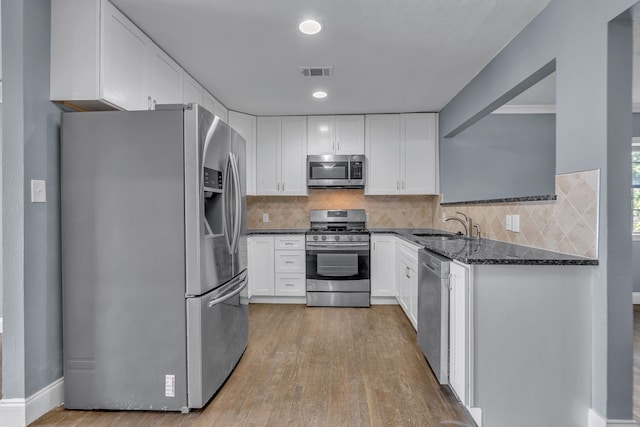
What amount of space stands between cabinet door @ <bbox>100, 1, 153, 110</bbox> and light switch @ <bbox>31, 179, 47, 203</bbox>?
0.59m

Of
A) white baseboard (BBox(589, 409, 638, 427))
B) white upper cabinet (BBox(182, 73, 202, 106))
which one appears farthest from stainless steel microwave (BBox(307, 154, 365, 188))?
white baseboard (BBox(589, 409, 638, 427))

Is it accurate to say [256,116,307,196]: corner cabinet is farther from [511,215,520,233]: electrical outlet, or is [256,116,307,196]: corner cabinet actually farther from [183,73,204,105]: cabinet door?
[511,215,520,233]: electrical outlet

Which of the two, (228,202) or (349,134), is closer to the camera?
(228,202)

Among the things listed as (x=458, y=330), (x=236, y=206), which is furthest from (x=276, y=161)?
(x=458, y=330)

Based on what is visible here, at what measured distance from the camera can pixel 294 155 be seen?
438cm

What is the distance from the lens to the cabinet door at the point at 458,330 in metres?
1.76

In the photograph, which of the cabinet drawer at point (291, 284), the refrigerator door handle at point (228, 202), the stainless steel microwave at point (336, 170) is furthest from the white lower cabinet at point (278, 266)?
the refrigerator door handle at point (228, 202)

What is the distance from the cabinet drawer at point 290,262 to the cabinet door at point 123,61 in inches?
91.8

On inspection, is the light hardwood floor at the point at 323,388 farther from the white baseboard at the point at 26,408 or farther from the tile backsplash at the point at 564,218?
the tile backsplash at the point at 564,218

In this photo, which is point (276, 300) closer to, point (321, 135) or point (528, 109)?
point (321, 135)


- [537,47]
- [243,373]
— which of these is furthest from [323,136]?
[243,373]

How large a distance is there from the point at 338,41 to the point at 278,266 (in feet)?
8.76

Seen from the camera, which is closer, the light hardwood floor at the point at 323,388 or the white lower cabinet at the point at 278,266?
the light hardwood floor at the point at 323,388

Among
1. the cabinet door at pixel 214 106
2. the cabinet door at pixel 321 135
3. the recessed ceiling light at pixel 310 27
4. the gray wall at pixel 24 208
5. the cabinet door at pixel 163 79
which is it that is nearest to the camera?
the gray wall at pixel 24 208
